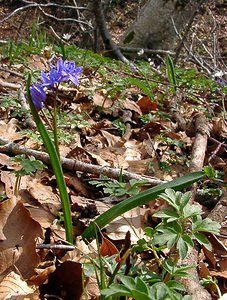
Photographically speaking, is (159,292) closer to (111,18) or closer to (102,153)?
(102,153)

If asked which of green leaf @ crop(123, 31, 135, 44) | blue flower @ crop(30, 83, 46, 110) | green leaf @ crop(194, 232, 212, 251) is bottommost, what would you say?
green leaf @ crop(123, 31, 135, 44)

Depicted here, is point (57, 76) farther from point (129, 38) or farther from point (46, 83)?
point (129, 38)

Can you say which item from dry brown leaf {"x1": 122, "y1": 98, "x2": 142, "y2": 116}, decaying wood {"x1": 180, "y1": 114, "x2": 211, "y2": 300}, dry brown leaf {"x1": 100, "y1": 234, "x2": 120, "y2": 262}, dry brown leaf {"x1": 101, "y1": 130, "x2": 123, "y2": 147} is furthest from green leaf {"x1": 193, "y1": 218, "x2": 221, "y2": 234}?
dry brown leaf {"x1": 122, "y1": 98, "x2": 142, "y2": 116}

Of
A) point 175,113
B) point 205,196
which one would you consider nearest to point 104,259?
point 205,196

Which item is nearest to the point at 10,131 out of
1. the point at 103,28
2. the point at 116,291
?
the point at 116,291

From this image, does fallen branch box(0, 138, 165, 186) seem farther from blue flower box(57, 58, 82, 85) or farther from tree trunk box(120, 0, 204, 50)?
tree trunk box(120, 0, 204, 50)
